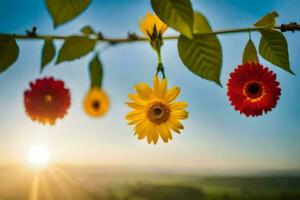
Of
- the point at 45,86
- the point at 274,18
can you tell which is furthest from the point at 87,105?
the point at 274,18

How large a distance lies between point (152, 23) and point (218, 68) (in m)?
0.05

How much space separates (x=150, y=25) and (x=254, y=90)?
83 mm

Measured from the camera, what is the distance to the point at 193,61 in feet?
0.61

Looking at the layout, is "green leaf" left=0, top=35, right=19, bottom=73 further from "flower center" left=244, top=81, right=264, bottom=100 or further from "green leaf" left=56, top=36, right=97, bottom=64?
"flower center" left=244, top=81, right=264, bottom=100

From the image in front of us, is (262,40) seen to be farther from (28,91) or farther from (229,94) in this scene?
(28,91)

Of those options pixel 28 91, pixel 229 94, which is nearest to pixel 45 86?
pixel 28 91

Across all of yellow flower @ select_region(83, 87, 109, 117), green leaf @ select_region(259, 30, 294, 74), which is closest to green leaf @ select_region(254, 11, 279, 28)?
green leaf @ select_region(259, 30, 294, 74)

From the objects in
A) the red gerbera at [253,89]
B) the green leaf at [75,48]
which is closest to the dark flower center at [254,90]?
the red gerbera at [253,89]

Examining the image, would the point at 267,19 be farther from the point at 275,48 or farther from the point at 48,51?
the point at 48,51

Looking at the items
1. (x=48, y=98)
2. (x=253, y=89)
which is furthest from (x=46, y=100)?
(x=253, y=89)

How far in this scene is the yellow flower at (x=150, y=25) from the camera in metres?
0.20

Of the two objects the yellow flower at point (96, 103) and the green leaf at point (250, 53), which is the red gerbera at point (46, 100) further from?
the green leaf at point (250, 53)

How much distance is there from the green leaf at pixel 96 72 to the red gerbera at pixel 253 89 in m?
0.08

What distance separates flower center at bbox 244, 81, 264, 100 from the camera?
0.23 meters
